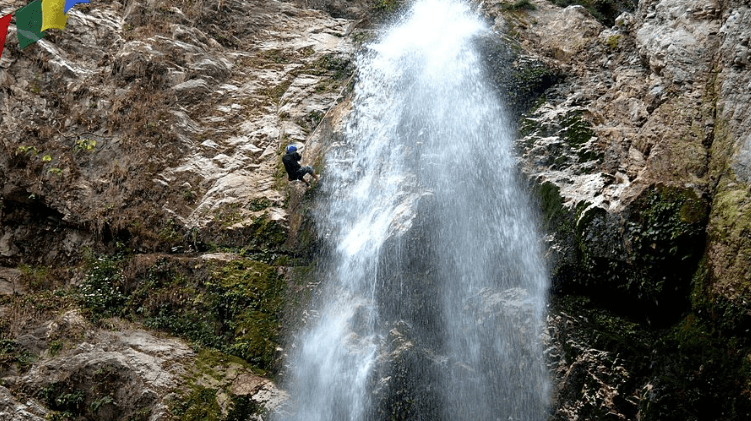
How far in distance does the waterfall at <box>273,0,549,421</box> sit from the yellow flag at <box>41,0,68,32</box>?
576cm

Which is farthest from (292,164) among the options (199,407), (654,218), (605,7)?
(605,7)

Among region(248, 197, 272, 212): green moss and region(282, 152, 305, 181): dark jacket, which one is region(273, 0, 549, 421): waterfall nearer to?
region(282, 152, 305, 181): dark jacket

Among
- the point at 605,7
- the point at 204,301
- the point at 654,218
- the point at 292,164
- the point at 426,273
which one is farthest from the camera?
the point at 605,7

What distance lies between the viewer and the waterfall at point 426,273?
799cm

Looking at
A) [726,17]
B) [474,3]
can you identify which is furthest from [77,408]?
[474,3]

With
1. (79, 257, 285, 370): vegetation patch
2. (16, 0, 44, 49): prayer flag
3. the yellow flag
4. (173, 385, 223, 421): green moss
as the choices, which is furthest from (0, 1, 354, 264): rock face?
(173, 385, 223, 421): green moss

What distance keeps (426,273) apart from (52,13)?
8372 mm

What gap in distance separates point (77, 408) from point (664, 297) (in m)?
8.91

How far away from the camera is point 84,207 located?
11.3 metres

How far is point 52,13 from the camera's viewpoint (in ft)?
31.9

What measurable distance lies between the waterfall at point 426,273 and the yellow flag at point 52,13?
227 inches

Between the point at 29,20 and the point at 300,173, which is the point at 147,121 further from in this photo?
the point at 300,173

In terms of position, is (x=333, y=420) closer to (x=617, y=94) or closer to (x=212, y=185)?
(x=212, y=185)

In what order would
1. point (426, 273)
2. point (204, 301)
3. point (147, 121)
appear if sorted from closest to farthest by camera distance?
point (426, 273), point (204, 301), point (147, 121)
